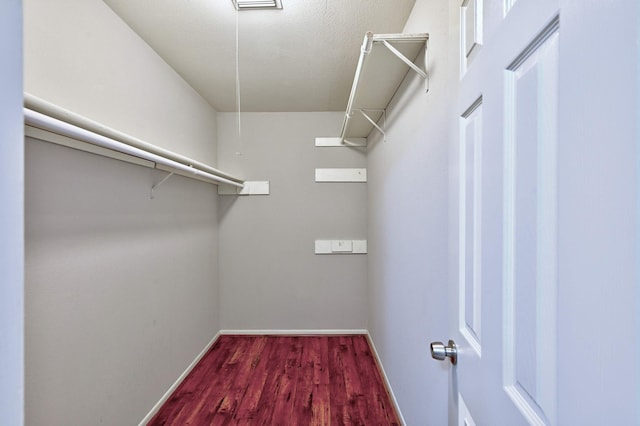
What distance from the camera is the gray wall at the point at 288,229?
3.10 metres

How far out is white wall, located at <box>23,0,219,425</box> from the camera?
1.17 meters

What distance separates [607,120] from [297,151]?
9.57 feet

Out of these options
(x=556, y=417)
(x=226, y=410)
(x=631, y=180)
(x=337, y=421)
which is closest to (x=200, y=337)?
(x=226, y=410)

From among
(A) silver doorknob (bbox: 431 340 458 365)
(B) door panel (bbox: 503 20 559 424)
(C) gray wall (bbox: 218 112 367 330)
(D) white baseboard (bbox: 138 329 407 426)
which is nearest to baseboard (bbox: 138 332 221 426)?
(D) white baseboard (bbox: 138 329 407 426)

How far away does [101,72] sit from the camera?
4.90 ft

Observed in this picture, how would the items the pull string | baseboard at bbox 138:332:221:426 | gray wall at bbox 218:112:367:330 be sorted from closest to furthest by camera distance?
1. the pull string
2. baseboard at bbox 138:332:221:426
3. gray wall at bbox 218:112:367:330

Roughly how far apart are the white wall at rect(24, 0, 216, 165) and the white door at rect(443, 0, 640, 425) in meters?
1.55

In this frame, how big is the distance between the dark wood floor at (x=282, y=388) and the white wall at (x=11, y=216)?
5.88 feet

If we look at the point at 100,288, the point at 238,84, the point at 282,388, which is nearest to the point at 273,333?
the point at 282,388

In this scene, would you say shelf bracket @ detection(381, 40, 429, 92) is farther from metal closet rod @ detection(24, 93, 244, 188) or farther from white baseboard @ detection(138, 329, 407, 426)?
white baseboard @ detection(138, 329, 407, 426)

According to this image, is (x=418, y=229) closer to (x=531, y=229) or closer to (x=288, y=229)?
(x=531, y=229)

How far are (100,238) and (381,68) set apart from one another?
5.55ft

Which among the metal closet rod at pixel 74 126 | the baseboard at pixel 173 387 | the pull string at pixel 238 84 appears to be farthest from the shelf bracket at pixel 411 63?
the baseboard at pixel 173 387

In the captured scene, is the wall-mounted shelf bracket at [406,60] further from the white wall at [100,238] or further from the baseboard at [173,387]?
the baseboard at [173,387]
